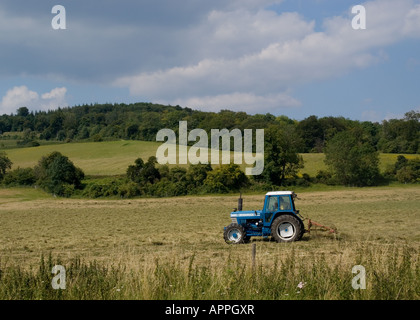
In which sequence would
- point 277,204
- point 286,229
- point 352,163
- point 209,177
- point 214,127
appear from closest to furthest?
point 286,229, point 277,204, point 209,177, point 352,163, point 214,127

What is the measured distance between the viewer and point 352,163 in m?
58.3

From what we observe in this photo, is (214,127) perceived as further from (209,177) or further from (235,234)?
(235,234)

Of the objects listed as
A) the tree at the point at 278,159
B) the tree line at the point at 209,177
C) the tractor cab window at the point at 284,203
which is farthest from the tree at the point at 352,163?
the tractor cab window at the point at 284,203

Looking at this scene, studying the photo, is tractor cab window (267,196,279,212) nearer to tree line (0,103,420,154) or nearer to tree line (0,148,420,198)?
tree line (0,148,420,198)

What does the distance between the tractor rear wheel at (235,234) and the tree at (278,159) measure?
41.7m

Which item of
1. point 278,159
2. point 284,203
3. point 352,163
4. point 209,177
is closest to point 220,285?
point 284,203

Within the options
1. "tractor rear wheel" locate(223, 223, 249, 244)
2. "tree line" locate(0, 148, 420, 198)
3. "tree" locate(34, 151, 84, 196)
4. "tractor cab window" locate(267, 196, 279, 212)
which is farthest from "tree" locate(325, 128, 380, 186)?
"tractor rear wheel" locate(223, 223, 249, 244)

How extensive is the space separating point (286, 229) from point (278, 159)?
43.2 metres

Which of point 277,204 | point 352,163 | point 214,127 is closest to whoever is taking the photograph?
point 277,204

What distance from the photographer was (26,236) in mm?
19844

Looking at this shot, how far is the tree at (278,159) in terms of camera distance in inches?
2239

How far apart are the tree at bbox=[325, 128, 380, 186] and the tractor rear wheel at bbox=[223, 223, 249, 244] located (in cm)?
4609
